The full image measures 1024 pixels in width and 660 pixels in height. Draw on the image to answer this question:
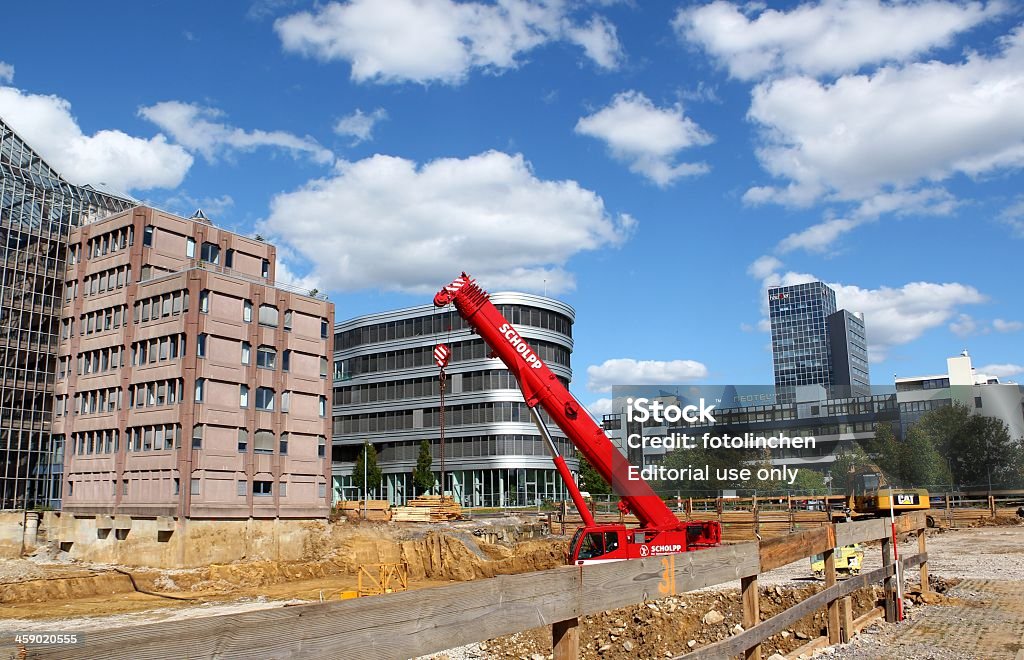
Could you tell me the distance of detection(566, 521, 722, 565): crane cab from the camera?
73.9 ft

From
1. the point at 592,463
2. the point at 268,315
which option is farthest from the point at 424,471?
the point at 592,463

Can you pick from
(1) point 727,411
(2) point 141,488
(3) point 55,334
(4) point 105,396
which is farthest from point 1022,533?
(3) point 55,334

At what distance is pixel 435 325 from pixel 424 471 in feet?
48.8

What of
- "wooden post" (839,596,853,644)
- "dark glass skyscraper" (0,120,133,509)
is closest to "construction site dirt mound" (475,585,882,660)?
"wooden post" (839,596,853,644)

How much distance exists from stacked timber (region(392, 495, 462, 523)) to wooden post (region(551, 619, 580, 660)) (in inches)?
1929

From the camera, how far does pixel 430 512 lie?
5491cm

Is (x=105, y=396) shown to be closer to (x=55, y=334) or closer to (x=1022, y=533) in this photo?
(x=55, y=334)

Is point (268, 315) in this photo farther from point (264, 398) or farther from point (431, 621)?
point (431, 621)

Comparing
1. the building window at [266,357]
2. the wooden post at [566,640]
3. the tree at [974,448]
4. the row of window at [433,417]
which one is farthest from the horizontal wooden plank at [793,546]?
the tree at [974,448]

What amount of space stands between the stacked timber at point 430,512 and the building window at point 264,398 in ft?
Answer: 36.8

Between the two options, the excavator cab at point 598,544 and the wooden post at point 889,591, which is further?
the excavator cab at point 598,544

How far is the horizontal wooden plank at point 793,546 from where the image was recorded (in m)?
8.21

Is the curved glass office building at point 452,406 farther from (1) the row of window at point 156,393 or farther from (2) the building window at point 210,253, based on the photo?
(1) the row of window at point 156,393

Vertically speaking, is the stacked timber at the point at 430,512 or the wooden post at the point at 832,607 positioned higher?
the wooden post at the point at 832,607
